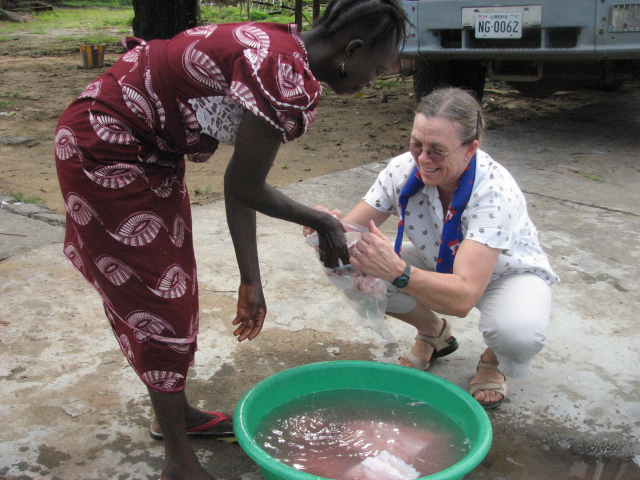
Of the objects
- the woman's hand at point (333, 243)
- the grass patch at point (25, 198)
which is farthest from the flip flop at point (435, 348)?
the grass patch at point (25, 198)

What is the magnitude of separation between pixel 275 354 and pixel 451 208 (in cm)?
85

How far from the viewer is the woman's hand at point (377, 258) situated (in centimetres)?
188

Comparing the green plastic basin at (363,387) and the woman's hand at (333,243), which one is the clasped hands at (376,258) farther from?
the green plastic basin at (363,387)

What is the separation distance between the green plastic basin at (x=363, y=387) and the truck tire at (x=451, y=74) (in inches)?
150

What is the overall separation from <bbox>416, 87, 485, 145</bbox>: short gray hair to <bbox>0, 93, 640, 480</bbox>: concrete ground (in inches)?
34.2

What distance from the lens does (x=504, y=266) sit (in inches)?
85.2

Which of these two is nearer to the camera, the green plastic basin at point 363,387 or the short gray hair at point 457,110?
the green plastic basin at point 363,387

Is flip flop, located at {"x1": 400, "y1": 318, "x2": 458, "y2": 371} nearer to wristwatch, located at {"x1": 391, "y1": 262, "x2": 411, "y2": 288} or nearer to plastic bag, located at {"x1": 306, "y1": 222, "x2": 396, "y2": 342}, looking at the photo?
plastic bag, located at {"x1": 306, "y1": 222, "x2": 396, "y2": 342}

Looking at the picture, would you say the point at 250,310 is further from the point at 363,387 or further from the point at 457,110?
the point at 457,110

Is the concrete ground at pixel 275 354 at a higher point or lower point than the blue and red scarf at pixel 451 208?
lower

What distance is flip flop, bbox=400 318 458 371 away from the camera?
2.36 metres

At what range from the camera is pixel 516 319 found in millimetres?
2053

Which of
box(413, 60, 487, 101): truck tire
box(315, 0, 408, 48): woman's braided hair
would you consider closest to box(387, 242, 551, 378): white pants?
box(315, 0, 408, 48): woman's braided hair

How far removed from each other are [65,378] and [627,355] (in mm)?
1948
